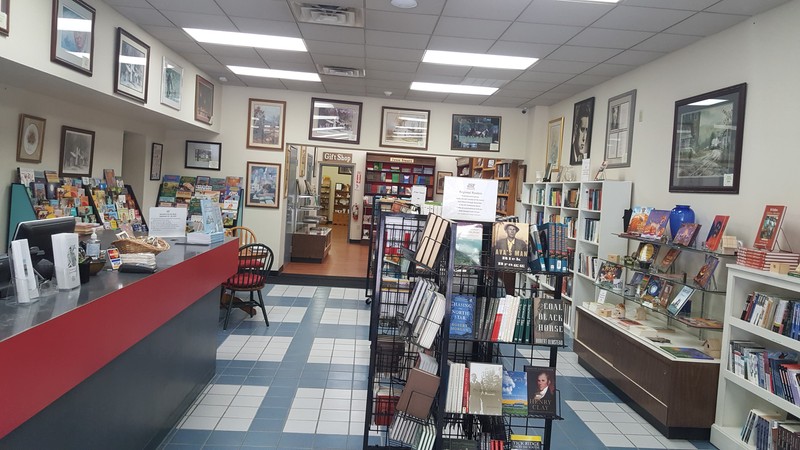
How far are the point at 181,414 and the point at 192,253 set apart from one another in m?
1.19

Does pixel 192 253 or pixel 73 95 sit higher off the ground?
pixel 73 95

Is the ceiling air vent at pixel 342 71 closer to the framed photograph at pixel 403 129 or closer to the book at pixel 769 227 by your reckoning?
the framed photograph at pixel 403 129

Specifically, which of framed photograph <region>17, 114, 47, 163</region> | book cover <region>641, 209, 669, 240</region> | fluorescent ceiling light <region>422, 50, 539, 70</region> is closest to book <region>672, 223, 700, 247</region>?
book cover <region>641, 209, 669, 240</region>

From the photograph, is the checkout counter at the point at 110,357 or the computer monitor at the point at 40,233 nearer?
the checkout counter at the point at 110,357

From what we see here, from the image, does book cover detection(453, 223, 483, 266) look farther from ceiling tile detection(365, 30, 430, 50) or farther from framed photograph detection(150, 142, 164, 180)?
framed photograph detection(150, 142, 164, 180)

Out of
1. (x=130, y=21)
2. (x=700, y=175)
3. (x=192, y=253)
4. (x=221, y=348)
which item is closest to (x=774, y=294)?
(x=700, y=175)

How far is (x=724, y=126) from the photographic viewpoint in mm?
4449

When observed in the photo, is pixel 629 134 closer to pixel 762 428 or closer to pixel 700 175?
pixel 700 175

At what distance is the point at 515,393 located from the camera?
287 cm

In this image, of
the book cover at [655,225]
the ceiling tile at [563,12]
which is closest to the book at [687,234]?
the book cover at [655,225]

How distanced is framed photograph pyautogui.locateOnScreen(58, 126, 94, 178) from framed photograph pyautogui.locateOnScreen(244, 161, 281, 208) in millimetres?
2929

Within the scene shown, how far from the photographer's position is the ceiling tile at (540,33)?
4.80 m

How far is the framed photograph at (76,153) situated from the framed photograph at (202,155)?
2.63 meters

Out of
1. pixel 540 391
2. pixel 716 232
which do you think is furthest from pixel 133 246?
pixel 716 232
